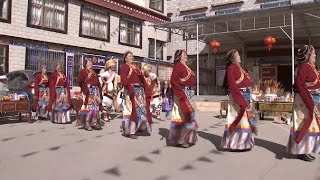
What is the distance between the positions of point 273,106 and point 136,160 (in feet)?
25.5

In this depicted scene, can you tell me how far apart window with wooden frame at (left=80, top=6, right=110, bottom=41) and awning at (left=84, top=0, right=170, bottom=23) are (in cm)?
48

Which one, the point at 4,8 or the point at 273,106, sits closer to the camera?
the point at 273,106

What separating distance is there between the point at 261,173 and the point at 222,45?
69.6 feet

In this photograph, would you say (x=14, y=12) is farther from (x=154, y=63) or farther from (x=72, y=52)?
(x=154, y=63)

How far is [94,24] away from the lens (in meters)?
21.5

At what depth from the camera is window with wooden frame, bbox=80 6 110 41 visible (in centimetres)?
2072

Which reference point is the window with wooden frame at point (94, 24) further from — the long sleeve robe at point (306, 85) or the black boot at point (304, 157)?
the black boot at point (304, 157)

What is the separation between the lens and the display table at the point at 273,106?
1263 centimetres

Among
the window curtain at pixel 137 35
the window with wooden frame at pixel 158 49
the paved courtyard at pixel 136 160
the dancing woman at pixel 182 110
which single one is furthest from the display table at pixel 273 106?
the window with wooden frame at pixel 158 49

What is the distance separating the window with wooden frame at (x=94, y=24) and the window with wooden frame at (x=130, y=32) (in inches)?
51.8

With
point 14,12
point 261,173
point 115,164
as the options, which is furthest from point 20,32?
point 261,173

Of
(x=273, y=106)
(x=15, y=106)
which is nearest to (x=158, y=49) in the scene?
(x=273, y=106)

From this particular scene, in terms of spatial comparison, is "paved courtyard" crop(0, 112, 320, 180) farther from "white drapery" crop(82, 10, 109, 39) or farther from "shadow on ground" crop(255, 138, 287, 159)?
"white drapery" crop(82, 10, 109, 39)

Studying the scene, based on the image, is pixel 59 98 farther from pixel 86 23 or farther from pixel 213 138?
pixel 86 23
